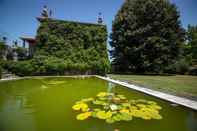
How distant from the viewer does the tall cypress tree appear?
1691cm

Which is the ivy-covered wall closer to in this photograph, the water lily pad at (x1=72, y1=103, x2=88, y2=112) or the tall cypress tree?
the tall cypress tree

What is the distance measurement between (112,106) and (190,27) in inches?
994

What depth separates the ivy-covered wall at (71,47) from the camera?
15.2 metres

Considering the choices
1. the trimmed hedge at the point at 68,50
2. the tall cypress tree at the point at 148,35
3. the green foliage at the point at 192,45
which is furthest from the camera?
the green foliage at the point at 192,45

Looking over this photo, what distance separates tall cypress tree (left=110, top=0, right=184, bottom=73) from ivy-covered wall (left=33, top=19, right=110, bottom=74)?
8.48ft

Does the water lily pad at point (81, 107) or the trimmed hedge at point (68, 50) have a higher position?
the trimmed hedge at point (68, 50)

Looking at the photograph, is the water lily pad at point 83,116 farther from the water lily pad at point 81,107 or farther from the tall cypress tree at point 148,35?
the tall cypress tree at point 148,35

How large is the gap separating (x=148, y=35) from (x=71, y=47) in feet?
25.7

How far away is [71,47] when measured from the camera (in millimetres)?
16391

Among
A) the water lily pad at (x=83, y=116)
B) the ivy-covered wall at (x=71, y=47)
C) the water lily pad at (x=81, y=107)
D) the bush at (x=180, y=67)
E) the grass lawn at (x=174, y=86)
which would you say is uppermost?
the ivy-covered wall at (x=71, y=47)

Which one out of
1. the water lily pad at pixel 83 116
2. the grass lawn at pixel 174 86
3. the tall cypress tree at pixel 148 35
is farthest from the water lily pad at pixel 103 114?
the tall cypress tree at pixel 148 35

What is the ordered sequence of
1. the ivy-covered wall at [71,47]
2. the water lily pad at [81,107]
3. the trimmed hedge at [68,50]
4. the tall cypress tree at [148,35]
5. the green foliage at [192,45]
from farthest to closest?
1. the green foliage at [192,45]
2. the tall cypress tree at [148,35]
3. the ivy-covered wall at [71,47]
4. the trimmed hedge at [68,50]
5. the water lily pad at [81,107]

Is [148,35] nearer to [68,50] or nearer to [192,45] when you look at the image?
[68,50]

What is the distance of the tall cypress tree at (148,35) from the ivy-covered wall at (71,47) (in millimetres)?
2583
